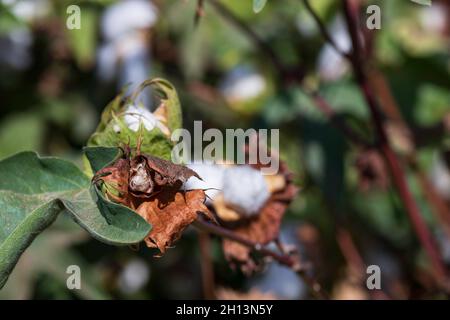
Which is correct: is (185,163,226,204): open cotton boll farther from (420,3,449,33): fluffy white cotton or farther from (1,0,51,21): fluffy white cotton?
(420,3,449,33): fluffy white cotton

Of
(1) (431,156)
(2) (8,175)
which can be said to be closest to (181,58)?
(1) (431,156)

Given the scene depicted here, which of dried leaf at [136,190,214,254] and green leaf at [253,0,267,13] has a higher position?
green leaf at [253,0,267,13]

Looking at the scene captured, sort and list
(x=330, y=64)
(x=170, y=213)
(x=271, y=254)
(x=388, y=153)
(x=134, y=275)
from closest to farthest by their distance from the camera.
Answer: (x=170, y=213) → (x=271, y=254) → (x=388, y=153) → (x=134, y=275) → (x=330, y=64)

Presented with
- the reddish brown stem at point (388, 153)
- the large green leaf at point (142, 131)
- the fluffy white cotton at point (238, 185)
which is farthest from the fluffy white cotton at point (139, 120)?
the reddish brown stem at point (388, 153)

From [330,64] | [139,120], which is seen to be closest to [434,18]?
[330,64]

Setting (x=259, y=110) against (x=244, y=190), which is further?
(x=259, y=110)

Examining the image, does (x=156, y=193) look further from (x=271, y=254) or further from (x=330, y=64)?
(x=330, y=64)

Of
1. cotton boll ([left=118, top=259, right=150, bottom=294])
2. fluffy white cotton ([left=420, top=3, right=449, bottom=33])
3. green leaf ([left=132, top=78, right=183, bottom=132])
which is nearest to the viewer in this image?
green leaf ([left=132, top=78, right=183, bottom=132])

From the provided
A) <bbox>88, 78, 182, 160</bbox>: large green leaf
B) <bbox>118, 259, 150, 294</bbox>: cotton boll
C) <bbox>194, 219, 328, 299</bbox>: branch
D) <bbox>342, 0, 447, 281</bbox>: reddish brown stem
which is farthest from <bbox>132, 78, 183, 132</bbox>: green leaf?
<bbox>118, 259, 150, 294</bbox>: cotton boll
